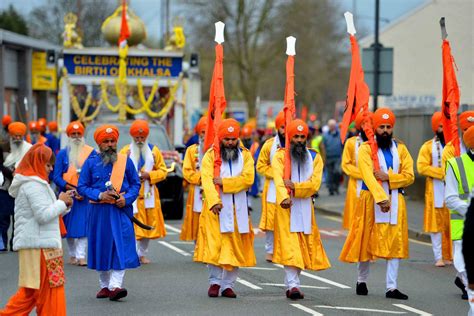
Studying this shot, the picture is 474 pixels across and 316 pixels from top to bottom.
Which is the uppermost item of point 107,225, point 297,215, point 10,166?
point 10,166

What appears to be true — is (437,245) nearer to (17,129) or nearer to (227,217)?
(227,217)

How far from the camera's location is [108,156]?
11922mm

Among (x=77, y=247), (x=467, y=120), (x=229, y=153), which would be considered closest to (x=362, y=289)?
(x=229, y=153)

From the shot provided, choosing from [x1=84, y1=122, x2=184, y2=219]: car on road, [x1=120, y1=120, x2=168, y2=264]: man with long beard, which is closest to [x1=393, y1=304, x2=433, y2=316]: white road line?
[x1=120, y1=120, x2=168, y2=264]: man with long beard

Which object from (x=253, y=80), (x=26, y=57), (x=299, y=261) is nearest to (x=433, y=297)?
(x=299, y=261)

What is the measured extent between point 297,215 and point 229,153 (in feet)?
3.16

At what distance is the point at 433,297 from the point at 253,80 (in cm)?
5087

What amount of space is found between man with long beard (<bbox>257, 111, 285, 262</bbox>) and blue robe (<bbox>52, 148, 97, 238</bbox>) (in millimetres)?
2370

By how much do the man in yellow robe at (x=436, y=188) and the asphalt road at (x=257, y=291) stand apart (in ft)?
1.19

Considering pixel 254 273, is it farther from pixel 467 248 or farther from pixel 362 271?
pixel 467 248

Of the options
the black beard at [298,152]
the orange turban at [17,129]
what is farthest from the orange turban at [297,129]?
the orange turban at [17,129]

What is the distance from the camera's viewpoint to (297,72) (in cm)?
6494

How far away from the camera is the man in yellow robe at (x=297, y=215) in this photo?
11766 millimetres

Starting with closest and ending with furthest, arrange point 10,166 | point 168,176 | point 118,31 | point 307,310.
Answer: point 307,310, point 10,166, point 168,176, point 118,31
